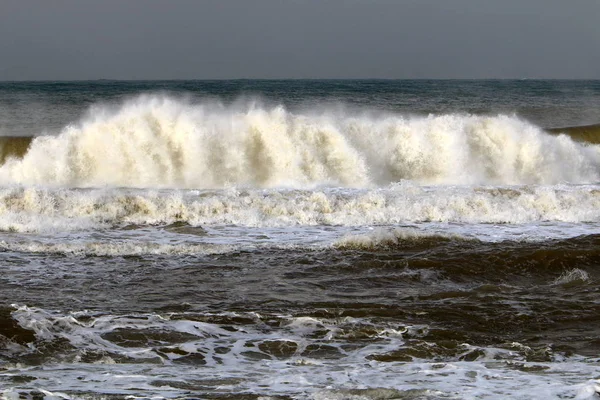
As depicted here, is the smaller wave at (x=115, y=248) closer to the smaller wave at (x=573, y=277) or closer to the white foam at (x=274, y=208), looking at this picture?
the white foam at (x=274, y=208)

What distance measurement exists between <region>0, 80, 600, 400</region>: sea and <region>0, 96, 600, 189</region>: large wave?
48mm

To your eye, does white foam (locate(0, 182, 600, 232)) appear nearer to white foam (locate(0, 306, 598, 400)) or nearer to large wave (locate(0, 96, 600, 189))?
large wave (locate(0, 96, 600, 189))

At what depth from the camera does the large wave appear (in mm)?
18359

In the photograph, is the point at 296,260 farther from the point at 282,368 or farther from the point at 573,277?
the point at 282,368

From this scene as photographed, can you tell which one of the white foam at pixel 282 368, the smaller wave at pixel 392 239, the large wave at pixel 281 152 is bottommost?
the white foam at pixel 282 368

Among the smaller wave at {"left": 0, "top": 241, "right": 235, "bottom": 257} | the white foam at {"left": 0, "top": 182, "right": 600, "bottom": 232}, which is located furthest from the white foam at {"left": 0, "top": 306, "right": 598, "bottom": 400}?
the white foam at {"left": 0, "top": 182, "right": 600, "bottom": 232}

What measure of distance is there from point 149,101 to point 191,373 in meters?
13.8

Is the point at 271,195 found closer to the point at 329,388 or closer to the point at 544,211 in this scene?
the point at 544,211

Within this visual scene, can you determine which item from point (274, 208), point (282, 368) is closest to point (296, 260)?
point (274, 208)

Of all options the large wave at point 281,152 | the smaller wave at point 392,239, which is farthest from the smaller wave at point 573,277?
the large wave at point 281,152

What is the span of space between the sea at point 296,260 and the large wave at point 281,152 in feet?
0.16

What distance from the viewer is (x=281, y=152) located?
18.9 metres

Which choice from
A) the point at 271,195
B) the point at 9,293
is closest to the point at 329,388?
the point at 9,293

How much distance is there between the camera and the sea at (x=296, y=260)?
6.78m
